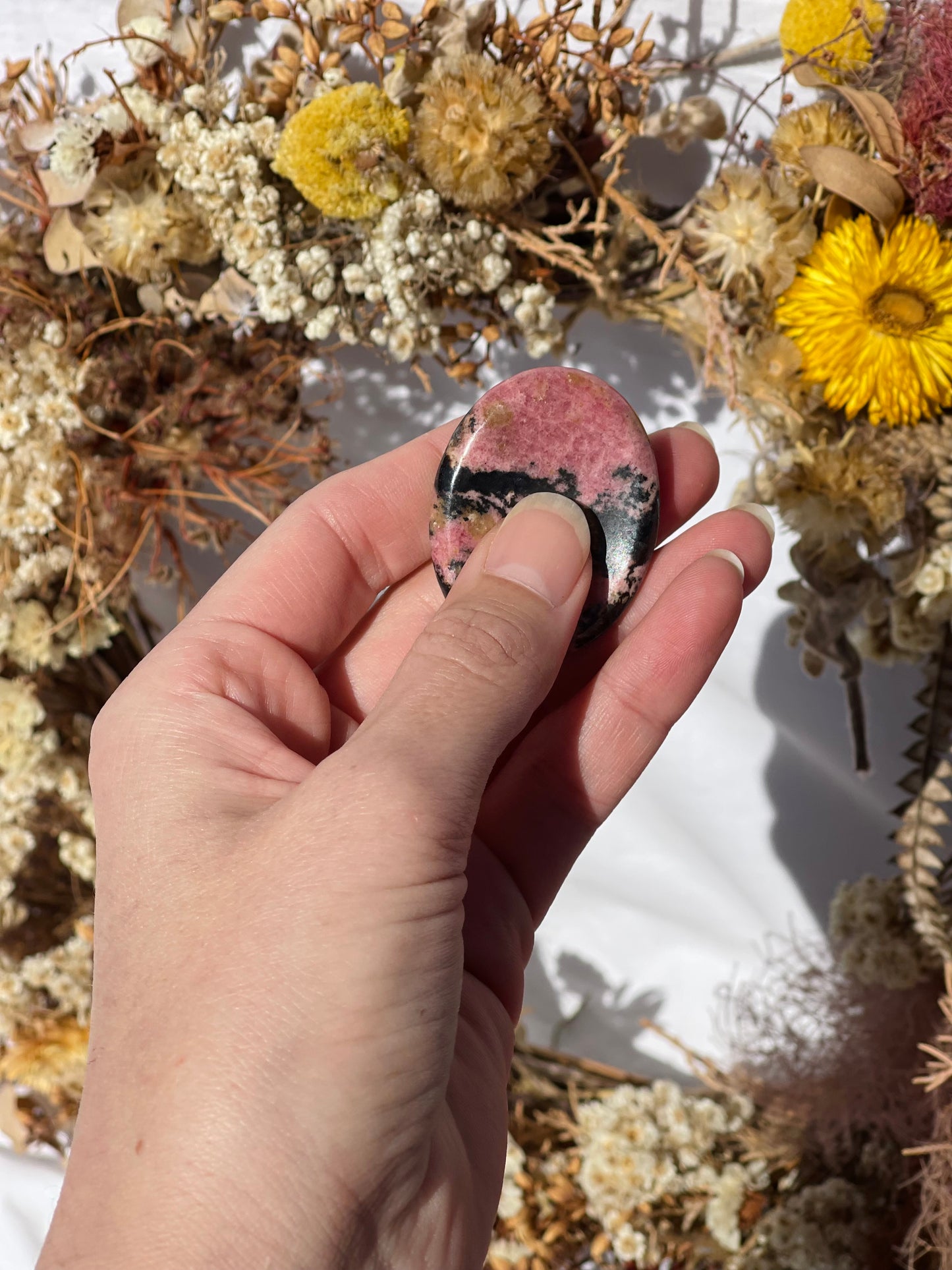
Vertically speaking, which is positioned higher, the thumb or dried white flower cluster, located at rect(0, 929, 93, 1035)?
the thumb

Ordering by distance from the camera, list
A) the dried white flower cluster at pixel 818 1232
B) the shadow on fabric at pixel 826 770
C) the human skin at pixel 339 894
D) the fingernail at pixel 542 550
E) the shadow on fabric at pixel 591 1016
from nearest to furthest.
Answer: the human skin at pixel 339 894
the fingernail at pixel 542 550
the dried white flower cluster at pixel 818 1232
the shadow on fabric at pixel 826 770
the shadow on fabric at pixel 591 1016

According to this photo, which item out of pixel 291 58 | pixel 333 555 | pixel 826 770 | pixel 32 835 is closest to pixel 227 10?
pixel 291 58

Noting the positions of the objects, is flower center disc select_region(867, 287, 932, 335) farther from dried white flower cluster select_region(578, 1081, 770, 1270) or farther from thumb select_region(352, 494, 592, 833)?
dried white flower cluster select_region(578, 1081, 770, 1270)

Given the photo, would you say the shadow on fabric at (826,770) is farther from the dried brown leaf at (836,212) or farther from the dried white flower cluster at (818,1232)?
the dried brown leaf at (836,212)

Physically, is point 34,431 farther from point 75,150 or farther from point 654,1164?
point 654,1164

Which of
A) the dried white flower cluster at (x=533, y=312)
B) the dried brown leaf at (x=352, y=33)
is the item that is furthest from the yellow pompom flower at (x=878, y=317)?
the dried brown leaf at (x=352, y=33)

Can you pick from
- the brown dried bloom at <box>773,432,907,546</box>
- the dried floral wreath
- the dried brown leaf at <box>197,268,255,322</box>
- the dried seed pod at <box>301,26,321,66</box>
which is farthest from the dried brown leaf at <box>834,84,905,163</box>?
the dried brown leaf at <box>197,268,255,322</box>

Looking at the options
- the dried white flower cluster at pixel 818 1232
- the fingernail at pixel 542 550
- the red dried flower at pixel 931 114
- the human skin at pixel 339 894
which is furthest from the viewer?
the dried white flower cluster at pixel 818 1232

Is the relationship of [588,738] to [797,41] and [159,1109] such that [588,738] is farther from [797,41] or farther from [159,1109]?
[797,41]
